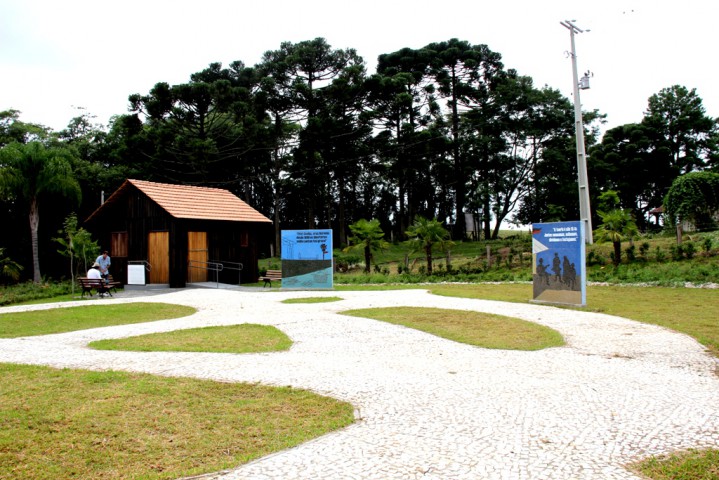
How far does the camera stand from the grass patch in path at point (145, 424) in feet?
13.4

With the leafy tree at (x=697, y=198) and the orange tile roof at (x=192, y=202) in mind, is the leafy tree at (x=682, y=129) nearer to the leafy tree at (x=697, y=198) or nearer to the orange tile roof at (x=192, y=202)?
the leafy tree at (x=697, y=198)

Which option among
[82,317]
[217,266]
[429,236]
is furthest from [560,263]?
[217,266]

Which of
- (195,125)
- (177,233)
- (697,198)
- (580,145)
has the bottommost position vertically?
(177,233)

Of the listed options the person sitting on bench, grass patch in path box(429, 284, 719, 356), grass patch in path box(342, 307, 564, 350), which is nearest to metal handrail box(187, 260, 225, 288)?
the person sitting on bench

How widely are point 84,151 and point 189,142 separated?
533 inches

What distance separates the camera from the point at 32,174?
1096 inches

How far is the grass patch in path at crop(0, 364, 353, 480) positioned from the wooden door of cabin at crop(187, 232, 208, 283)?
56.5 feet

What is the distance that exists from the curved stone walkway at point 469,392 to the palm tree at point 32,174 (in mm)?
20583

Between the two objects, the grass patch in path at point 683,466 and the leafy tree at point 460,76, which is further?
the leafy tree at point 460,76

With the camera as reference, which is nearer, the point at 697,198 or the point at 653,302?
the point at 653,302

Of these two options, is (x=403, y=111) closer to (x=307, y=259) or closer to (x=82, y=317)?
(x=307, y=259)

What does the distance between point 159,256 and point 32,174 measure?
10.3 m

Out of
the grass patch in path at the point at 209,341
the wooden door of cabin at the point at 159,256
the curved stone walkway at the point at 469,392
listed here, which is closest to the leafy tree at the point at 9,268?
the wooden door of cabin at the point at 159,256

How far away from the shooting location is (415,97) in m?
44.7
